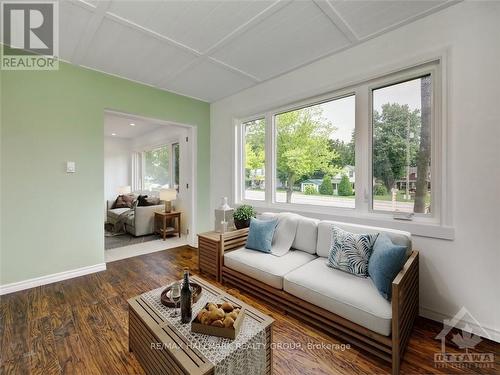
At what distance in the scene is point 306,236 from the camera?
8.23 ft

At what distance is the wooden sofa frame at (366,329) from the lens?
55.2 inches

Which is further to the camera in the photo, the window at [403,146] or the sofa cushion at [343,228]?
the window at [403,146]

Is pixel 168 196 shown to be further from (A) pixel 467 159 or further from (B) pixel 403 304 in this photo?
(A) pixel 467 159

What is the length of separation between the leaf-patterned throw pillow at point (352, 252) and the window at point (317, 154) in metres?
0.64

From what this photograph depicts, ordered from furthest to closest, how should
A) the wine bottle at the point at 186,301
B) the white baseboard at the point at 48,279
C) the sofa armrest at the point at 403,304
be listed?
1. the white baseboard at the point at 48,279
2. the sofa armrest at the point at 403,304
3. the wine bottle at the point at 186,301

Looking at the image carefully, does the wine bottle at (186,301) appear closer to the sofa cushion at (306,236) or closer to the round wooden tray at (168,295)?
the round wooden tray at (168,295)

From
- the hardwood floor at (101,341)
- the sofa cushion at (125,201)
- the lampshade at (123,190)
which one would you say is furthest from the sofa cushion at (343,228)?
the lampshade at (123,190)

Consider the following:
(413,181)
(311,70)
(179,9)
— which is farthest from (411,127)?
(179,9)

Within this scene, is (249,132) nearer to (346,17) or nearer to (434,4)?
(346,17)

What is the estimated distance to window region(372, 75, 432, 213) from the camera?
2.12 m

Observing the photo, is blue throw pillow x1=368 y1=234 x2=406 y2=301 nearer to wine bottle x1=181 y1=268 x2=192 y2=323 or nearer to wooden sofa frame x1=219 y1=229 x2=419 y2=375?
wooden sofa frame x1=219 y1=229 x2=419 y2=375

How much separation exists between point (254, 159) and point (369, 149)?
70.5 inches

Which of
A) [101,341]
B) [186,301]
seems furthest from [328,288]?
[101,341]

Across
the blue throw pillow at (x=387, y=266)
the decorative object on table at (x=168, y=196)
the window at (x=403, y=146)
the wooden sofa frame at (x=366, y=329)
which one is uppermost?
the window at (x=403, y=146)
